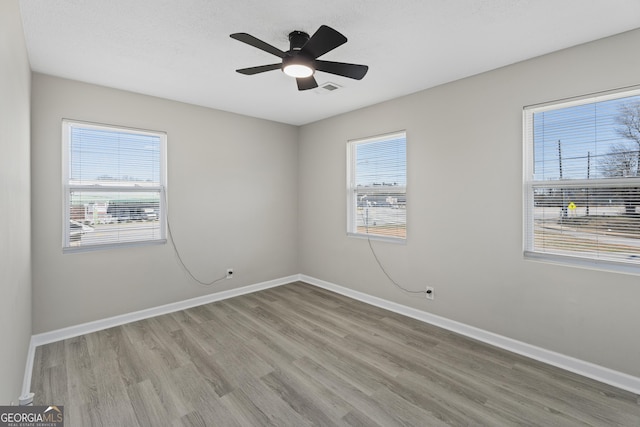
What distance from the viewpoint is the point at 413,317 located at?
357 cm

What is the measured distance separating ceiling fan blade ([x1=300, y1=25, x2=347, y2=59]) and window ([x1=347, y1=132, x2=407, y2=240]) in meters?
1.96

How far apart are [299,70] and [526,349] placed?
313 cm

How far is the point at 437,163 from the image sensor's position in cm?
337

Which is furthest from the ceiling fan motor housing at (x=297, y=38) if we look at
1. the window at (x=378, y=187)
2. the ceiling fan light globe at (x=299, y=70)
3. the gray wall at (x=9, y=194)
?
the window at (x=378, y=187)

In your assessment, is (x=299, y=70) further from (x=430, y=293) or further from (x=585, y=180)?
(x=430, y=293)

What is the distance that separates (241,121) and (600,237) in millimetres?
4292

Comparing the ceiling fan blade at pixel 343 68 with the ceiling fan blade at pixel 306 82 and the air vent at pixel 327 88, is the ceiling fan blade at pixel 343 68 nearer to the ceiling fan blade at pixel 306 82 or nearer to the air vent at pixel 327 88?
the ceiling fan blade at pixel 306 82

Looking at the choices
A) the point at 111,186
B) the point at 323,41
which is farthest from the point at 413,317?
the point at 111,186

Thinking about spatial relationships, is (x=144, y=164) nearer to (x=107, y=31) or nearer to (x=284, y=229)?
(x=107, y=31)

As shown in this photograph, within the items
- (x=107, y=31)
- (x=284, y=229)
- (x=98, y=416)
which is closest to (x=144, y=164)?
(x=107, y=31)

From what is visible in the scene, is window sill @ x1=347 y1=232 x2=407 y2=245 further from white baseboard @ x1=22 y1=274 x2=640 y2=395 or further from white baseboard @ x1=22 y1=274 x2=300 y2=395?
white baseboard @ x1=22 y1=274 x2=300 y2=395

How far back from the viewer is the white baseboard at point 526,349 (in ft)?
7.47

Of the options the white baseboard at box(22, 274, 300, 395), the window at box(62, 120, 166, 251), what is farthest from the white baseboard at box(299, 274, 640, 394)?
the window at box(62, 120, 166, 251)

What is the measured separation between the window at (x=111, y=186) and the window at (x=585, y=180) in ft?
13.4
